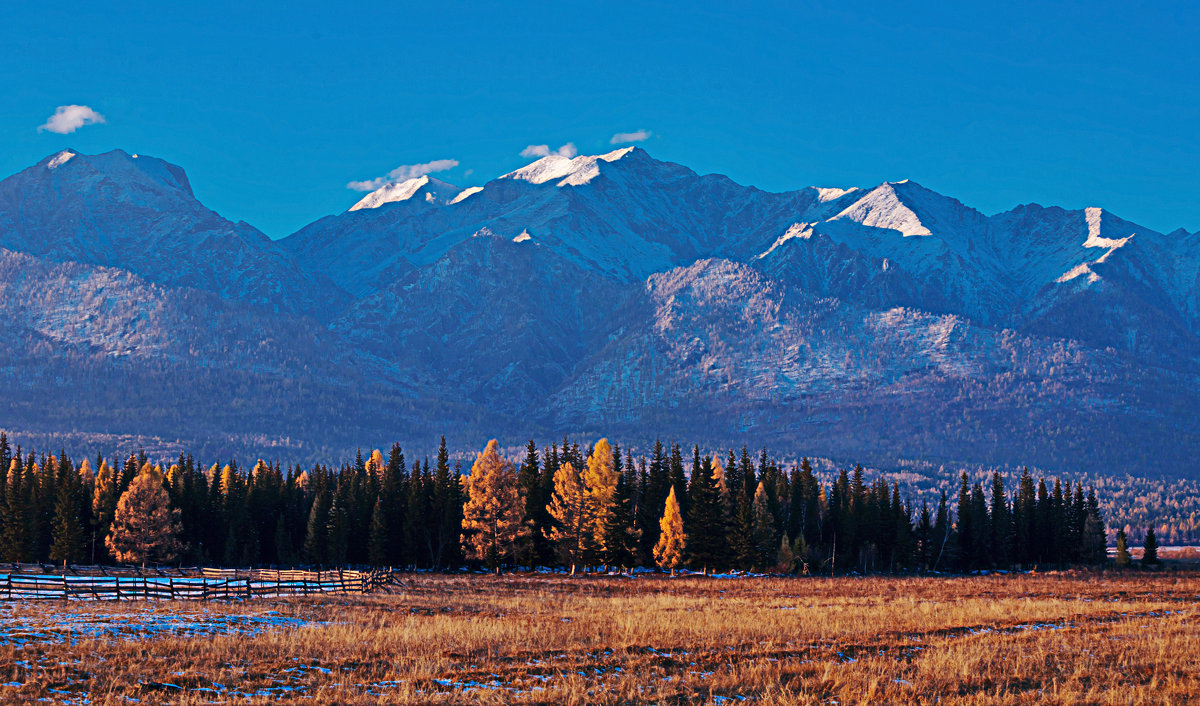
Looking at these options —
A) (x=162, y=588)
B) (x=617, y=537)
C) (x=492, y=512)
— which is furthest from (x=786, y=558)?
(x=162, y=588)

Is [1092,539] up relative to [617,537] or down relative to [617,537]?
down

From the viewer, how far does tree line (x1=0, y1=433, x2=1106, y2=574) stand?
88.2m

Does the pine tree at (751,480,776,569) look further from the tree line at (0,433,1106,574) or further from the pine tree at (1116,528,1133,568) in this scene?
the pine tree at (1116,528,1133,568)

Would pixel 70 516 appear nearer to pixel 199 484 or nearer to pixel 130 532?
pixel 130 532

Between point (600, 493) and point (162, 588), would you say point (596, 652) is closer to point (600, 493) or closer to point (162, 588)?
point (162, 588)

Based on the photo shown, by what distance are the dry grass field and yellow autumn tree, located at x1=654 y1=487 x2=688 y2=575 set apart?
39.9m

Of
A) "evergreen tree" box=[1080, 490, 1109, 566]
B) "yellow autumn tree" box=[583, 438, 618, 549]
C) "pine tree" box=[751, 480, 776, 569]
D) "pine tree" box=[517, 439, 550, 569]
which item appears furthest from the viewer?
"evergreen tree" box=[1080, 490, 1109, 566]

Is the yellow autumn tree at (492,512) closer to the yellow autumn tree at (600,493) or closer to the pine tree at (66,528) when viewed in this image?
the yellow autumn tree at (600,493)

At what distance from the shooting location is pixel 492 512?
8675 cm

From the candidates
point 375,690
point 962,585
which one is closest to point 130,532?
point 962,585

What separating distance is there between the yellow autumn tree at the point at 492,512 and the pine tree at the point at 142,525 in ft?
88.4

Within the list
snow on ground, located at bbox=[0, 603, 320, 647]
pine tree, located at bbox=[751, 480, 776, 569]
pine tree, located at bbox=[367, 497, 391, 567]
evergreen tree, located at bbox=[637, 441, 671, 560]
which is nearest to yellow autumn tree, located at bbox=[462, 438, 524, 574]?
pine tree, located at bbox=[367, 497, 391, 567]

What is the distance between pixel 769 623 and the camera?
38.5 metres

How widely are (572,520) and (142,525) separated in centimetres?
3799
